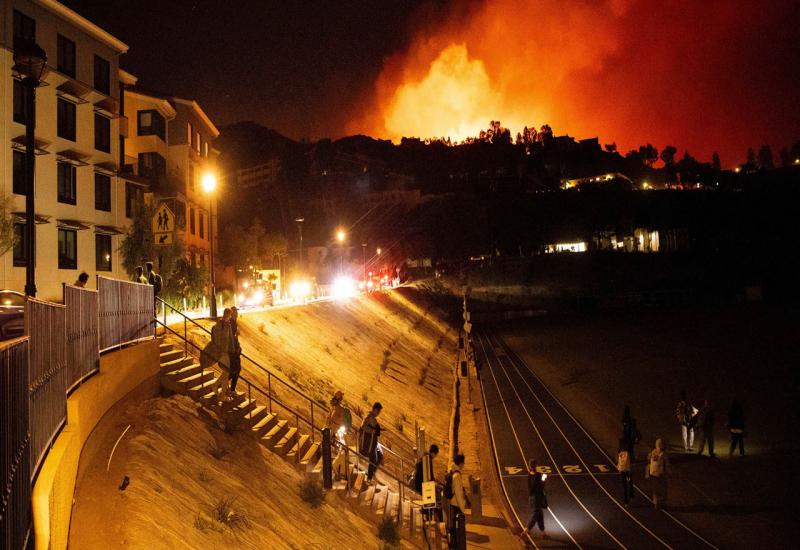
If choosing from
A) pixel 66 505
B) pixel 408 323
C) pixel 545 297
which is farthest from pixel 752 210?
pixel 66 505

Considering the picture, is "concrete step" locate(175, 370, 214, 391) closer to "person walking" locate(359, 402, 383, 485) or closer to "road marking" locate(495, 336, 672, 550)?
"person walking" locate(359, 402, 383, 485)

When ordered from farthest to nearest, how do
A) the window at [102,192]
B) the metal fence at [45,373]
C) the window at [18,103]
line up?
the window at [102,192], the window at [18,103], the metal fence at [45,373]

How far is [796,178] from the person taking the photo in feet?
621

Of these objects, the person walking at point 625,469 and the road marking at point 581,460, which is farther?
the person walking at point 625,469

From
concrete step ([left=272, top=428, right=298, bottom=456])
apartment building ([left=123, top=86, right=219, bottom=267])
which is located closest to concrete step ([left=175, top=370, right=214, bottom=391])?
concrete step ([left=272, top=428, right=298, bottom=456])

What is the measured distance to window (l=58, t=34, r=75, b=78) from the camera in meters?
30.2

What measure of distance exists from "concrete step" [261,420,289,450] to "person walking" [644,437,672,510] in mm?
9351

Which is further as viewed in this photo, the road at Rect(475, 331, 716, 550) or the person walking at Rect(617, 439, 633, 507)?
the person walking at Rect(617, 439, 633, 507)

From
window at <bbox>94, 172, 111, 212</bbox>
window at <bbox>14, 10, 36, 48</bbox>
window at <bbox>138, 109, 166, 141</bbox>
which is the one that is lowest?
window at <bbox>94, 172, 111, 212</bbox>

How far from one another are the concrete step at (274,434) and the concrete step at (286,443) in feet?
0.24

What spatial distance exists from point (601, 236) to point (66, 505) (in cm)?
14000

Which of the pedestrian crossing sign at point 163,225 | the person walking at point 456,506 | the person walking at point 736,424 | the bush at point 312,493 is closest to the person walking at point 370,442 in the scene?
the bush at point 312,493

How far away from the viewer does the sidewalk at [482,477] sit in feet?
48.8

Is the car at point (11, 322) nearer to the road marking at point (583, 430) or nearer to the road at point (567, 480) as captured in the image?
the road at point (567, 480)
